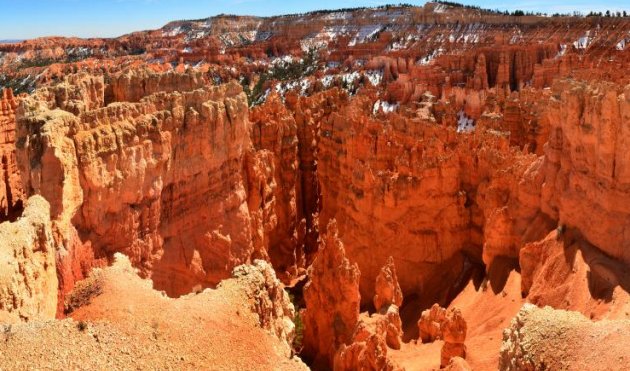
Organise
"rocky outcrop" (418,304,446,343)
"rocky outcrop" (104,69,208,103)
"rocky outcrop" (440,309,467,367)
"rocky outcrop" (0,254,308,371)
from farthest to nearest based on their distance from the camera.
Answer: "rocky outcrop" (104,69,208,103) → "rocky outcrop" (418,304,446,343) → "rocky outcrop" (440,309,467,367) → "rocky outcrop" (0,254,308,371)

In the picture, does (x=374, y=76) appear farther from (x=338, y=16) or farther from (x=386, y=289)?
(x=338, y=16)

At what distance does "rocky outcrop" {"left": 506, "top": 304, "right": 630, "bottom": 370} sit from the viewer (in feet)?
28.9

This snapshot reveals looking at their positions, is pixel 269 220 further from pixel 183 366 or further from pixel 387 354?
pixel 183 366

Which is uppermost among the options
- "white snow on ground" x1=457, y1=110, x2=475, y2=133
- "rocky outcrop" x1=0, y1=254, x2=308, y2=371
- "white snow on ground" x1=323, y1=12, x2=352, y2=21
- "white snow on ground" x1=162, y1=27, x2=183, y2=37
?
"white snow on ground" x1=323, y1=12, x2=352, y2=21

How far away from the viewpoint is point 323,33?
431 ft

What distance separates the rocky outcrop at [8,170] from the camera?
1976cm

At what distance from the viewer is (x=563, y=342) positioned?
9.23 metres

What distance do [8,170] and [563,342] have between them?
20267mm

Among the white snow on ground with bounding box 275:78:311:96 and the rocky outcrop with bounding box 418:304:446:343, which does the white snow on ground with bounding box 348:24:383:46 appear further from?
the rocky outcrop with bounding box 418:304:446:343

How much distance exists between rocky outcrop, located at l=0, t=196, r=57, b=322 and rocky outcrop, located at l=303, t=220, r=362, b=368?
816 cm

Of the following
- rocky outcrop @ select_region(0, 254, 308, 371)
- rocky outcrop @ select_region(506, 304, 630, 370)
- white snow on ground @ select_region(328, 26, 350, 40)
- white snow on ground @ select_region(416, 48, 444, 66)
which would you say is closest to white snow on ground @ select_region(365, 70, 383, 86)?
white snow on ground @ select_region(416, 48, 444, 66)

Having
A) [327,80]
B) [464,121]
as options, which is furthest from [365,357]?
[327,80]

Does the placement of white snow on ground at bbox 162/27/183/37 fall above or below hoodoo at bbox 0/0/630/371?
above

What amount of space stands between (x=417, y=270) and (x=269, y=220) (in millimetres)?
6220
